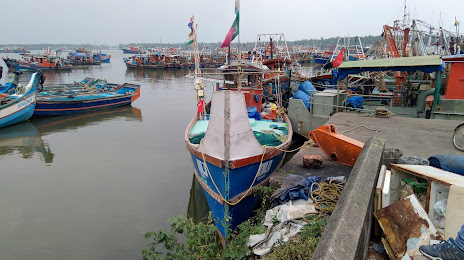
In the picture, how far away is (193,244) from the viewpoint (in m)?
4.58

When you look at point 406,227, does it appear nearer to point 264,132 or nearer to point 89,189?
point 264,132

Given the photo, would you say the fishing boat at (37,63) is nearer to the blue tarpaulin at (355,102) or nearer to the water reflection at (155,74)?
the water reflection at (155,74)

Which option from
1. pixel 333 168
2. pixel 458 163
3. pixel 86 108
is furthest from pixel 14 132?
pixel 458 163

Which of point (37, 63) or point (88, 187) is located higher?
point (37, 63)

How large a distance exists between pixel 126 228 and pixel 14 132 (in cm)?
1288

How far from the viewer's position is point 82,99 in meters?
20.2

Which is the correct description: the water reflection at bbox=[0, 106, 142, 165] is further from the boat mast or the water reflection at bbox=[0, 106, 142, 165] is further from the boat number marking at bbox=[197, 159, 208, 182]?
the boat number marking at bbox=[197, 159, 208, 182]

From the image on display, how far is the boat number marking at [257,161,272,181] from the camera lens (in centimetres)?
662

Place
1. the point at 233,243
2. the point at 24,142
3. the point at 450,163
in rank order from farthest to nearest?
the point at 24,142 → the point at 233,243 → the point at 450,163

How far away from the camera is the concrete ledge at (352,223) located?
8.30 ft

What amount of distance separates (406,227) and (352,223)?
0.73m

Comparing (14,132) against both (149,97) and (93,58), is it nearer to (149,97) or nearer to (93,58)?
(149,97)

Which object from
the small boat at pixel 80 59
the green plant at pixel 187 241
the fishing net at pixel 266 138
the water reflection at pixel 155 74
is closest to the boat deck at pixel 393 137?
the fishing net at pixel 266 138

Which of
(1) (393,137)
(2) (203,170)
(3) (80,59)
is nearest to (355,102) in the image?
(1) (393,137)
